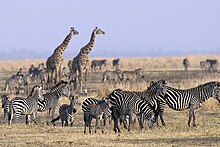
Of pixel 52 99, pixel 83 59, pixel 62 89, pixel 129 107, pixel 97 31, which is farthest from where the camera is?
pixel 97 31

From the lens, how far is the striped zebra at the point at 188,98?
21047mm

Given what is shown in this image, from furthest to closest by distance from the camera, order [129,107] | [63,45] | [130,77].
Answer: [130,77] → [63,45] → [129,107]

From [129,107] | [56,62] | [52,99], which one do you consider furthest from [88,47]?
[129,107]

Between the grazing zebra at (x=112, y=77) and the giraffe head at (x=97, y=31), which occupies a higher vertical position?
the giraffe head at (x=97, y=31)

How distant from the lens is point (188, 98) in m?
21.1

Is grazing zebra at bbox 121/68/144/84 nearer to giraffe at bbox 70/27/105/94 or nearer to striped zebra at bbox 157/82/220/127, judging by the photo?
giraffe at bbox 70/27/105/94

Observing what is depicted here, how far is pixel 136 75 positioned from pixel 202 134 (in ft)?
76.7

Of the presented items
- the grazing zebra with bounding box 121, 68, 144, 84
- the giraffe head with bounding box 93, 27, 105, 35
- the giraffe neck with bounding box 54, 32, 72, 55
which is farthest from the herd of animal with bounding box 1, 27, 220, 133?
the grazing zebra with bounding box 121, 68, 144, 84

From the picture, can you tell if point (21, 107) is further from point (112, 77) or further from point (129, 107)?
point (112, 77)

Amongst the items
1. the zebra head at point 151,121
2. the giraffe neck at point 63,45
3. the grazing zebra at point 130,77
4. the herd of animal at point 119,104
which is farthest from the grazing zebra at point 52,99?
the grazing zebra at point 130,77

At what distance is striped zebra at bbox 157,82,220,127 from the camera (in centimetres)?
2105

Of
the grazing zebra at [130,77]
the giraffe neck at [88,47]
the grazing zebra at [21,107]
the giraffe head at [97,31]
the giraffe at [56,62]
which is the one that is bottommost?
the grazing zebra at [21,107]

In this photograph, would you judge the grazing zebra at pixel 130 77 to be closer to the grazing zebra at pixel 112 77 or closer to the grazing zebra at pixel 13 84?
the grazing zebra at pixel 112 77

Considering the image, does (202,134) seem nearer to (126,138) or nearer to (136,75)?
(126,138)
